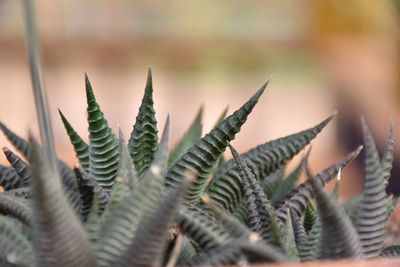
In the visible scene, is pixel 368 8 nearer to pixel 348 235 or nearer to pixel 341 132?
pixel 341 132

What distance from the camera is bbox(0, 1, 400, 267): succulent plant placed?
1.82 feet

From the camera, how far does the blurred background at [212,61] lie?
5.48 m

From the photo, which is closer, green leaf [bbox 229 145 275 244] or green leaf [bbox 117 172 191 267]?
green leaf [bbox 117 172 191 267]

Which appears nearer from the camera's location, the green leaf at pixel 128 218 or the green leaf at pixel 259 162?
the green leaf at pixel 128 218

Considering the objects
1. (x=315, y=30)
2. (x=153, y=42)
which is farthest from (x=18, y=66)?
(x=315, y=30)

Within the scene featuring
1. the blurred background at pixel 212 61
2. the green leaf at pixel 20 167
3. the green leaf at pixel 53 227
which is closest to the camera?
the green leaf at pixel 53 227

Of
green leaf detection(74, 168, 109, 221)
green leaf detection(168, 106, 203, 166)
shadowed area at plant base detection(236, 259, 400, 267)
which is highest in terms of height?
green leaf detection(168, 106, 203, 166)

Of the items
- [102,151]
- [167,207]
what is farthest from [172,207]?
[102,151]

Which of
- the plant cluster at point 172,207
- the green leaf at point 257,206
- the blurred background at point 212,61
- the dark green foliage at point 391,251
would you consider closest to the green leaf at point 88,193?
the plant cluster at point 172,207

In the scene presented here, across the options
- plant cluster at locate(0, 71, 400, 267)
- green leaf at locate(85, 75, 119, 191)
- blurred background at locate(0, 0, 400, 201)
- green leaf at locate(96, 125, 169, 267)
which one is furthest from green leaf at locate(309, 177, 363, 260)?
blurred background at locate(0, 0, 400, 201)

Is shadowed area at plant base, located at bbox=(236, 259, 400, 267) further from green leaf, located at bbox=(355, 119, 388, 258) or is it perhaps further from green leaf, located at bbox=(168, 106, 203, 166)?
green leaf, located at bbox=(168, 106, 203, 166)

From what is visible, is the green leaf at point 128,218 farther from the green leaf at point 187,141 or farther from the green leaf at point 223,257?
the green leaf at point 187,141

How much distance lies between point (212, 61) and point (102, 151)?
549 cm

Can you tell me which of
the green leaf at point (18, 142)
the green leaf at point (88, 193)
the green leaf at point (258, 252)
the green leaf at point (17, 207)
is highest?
the green leaf at point (18, 142)
